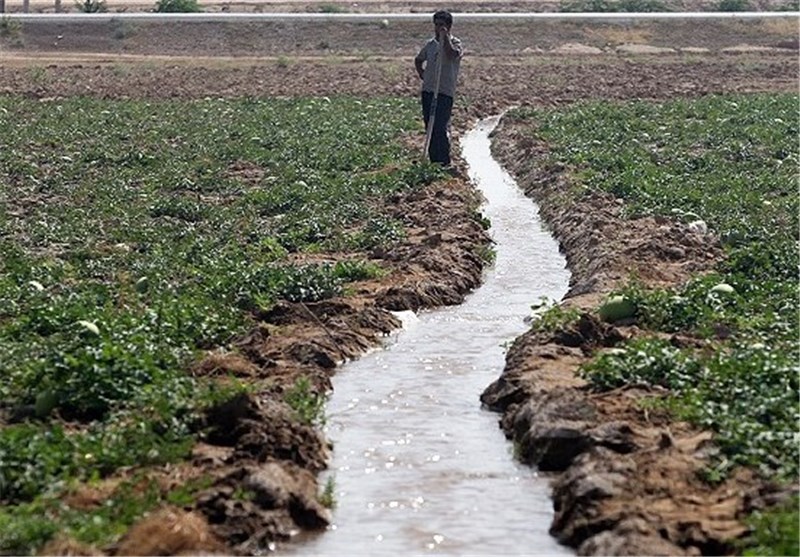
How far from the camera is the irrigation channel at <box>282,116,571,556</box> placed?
858 cm

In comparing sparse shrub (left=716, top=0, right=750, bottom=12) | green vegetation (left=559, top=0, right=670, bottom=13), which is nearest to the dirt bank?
green vegetation (left=559, top=0, right=670, bottom=13)

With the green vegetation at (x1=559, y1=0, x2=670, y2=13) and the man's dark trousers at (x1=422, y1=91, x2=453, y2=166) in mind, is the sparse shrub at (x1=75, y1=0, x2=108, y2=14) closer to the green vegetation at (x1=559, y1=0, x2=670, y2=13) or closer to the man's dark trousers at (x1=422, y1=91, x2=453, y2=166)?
the green vegetation at (x1=559, y1=0, x2=670, y2=13)

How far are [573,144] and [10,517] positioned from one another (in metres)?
18.0

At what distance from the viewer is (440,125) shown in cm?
2241

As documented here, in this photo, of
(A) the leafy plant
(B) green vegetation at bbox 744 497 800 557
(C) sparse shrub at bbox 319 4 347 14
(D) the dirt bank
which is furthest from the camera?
(C) sparse shrub at bbox 319 4 347 14

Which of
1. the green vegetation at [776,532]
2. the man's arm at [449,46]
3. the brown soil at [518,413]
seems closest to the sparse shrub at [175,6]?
the brown soil at [518,413]

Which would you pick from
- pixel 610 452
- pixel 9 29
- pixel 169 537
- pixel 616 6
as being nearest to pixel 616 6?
pixel 616 6

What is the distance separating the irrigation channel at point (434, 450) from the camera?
338 inches

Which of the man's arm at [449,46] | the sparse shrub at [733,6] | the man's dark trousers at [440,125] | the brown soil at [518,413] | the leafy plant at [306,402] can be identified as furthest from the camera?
the sparse shrub at [733,6]

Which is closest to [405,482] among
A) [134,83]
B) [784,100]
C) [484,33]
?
[784,100]

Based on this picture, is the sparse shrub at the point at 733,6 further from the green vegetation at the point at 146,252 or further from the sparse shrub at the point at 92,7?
the green vegetation at the point at 146,252

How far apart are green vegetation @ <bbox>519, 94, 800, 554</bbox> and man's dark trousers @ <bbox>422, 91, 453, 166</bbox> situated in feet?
5.80

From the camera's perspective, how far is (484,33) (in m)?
58.0

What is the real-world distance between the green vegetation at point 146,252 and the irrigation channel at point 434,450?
0.81m
